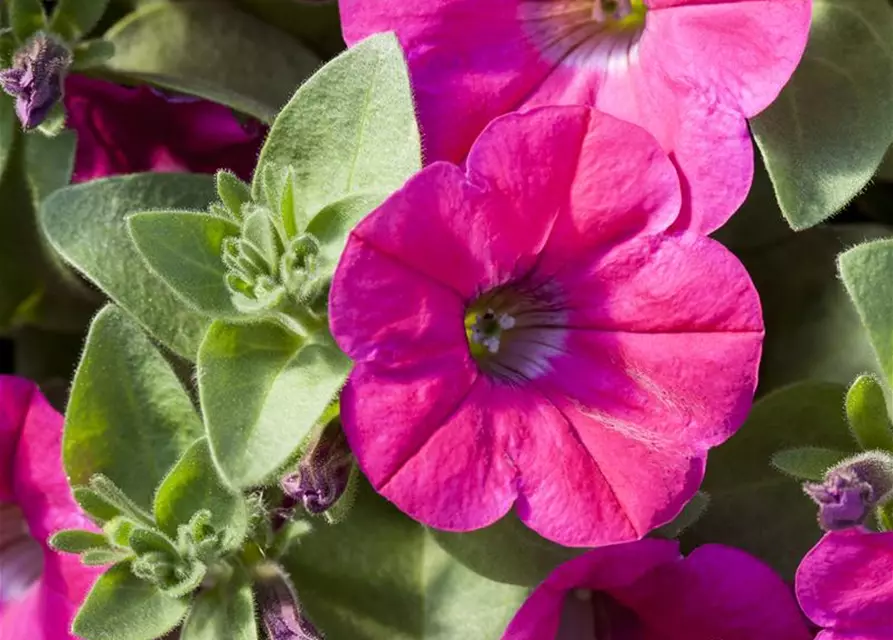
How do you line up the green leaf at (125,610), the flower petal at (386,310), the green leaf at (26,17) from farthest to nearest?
the green leaf at (26,17), the green leaf at (125,610), the flower petal at (386,310)

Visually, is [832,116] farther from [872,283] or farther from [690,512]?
[690,512]

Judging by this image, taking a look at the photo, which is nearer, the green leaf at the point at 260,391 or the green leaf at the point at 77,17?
the green leaf at the point at 260,391

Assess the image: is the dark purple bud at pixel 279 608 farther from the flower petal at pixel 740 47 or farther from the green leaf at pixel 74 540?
the flower petal at pixel 740 47

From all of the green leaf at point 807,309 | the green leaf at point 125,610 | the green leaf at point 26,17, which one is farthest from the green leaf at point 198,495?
the green leaf at point 807,309

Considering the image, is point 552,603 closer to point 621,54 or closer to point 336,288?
point 336,288

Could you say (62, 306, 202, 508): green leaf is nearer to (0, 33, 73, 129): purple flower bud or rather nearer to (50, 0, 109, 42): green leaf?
(0, 33, 73, 129): purple flower bud

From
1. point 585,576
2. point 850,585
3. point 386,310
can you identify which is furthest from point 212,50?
point 850,585
